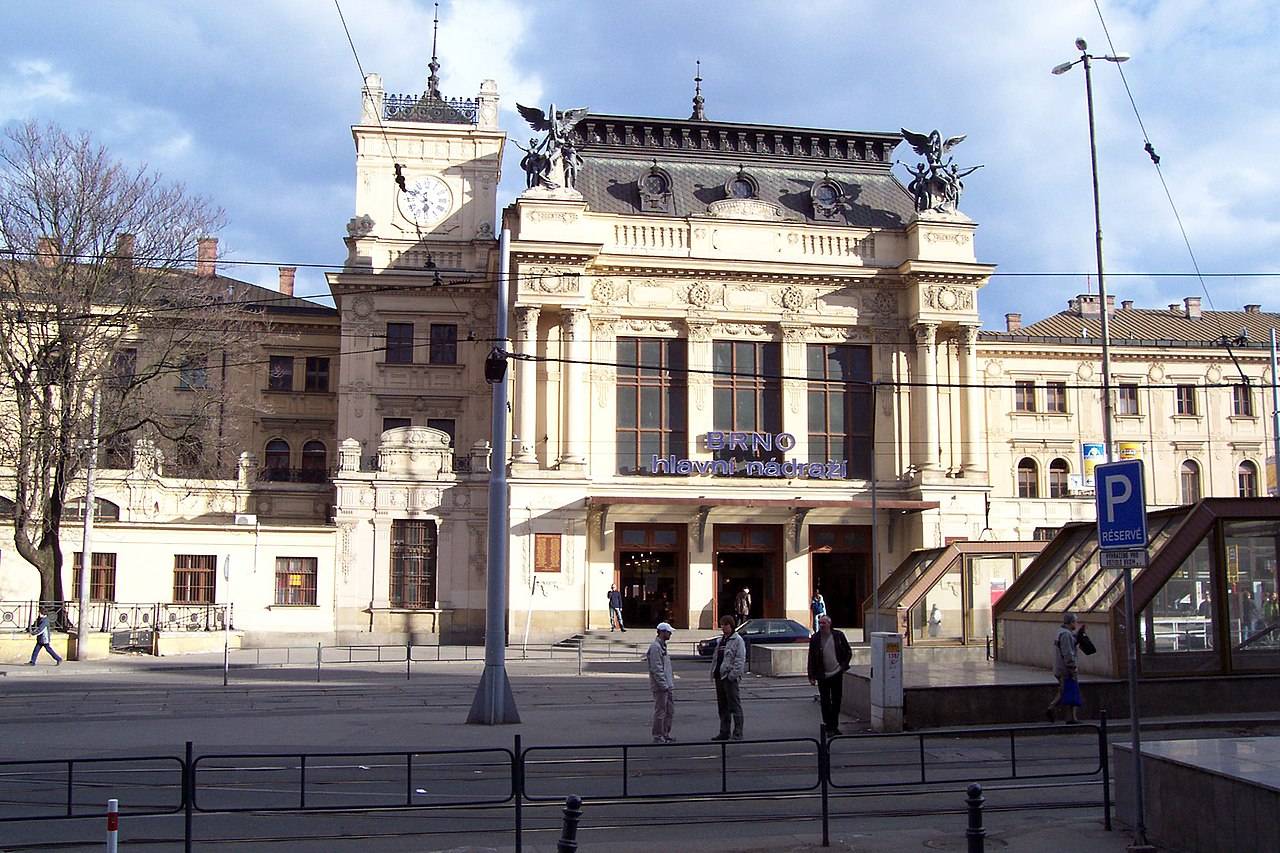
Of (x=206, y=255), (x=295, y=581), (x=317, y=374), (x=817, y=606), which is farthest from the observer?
(x=317, y=374)

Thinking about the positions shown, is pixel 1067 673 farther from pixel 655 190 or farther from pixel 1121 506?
pixel 655 190

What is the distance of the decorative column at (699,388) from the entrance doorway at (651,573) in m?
3.32

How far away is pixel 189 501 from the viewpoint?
44.7 m

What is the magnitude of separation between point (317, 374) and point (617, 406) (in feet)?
50.6

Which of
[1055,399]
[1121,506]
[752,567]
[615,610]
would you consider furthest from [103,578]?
[1055,399]

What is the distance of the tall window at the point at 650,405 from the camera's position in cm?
4612

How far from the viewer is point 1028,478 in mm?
56469

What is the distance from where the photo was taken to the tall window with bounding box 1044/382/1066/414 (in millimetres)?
56812

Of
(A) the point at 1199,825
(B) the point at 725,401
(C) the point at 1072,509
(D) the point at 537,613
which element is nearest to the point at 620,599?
(D) the point at 537,613

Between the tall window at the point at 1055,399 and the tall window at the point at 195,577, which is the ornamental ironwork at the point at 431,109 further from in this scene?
the tall window at the point at 1055,399

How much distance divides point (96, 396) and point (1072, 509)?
38.4m

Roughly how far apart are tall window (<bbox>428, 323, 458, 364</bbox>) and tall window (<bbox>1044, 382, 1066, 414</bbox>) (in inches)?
1101

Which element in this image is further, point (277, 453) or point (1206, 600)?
point (277, 453)

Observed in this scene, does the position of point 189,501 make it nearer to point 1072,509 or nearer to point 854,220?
point 854,220
